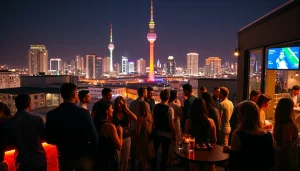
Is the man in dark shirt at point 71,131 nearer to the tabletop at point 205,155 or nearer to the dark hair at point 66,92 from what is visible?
the dark hair at point 66,92

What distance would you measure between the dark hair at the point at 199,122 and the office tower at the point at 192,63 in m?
180

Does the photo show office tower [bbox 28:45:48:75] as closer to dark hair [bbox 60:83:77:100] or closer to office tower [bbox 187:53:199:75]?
office tower [bbox 187:53:199:75]

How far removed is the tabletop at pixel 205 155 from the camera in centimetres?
307

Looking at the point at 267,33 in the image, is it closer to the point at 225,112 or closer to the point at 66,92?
the point at 225,112

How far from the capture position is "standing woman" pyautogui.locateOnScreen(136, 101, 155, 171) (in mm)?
3969

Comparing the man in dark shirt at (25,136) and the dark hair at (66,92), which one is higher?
the dark hair at (66,92)

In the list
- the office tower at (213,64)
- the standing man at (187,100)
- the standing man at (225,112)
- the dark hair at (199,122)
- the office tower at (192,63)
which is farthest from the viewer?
the office tower at (192,63)

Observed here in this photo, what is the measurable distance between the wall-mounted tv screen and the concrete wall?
8.5 inches

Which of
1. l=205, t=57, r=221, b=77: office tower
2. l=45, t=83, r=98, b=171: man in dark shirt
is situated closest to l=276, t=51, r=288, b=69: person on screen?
l=45, t=83, r=98, b=171: man in dark shirt

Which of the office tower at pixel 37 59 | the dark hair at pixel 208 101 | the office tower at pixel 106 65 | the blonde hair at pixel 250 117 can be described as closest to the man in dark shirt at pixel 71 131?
the blonde hair at pixel 250 117

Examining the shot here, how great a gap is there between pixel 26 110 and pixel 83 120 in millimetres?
722

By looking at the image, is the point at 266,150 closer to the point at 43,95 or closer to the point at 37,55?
the point at 43,95

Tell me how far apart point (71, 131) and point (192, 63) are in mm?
183789

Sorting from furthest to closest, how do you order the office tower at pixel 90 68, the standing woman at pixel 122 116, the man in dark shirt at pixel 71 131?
the office tower at pixel 90 68 → the standing woman at pixel 122 116 → the man in dark shirt at pixel 71 131
